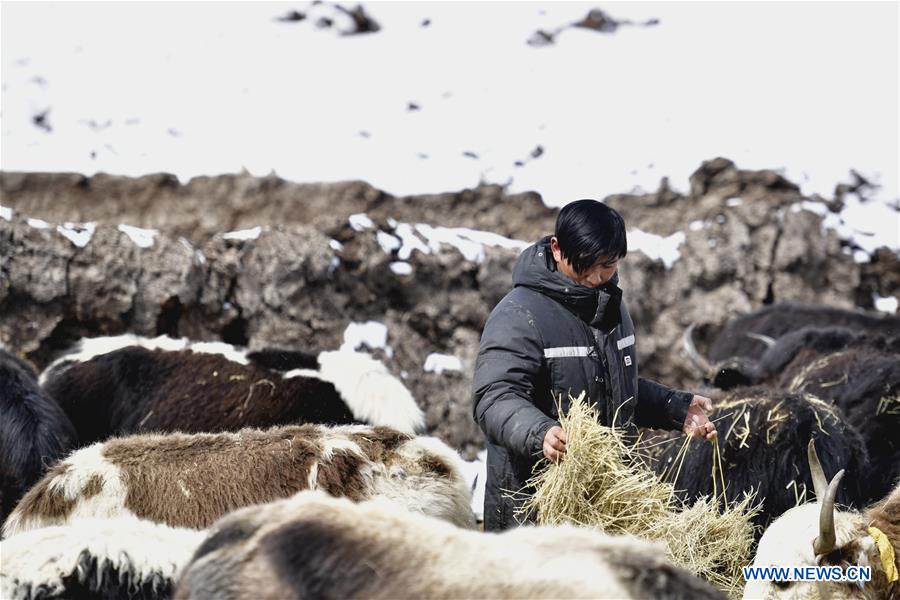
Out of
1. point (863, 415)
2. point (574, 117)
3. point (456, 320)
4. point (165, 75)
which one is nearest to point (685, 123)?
point (574, 117)

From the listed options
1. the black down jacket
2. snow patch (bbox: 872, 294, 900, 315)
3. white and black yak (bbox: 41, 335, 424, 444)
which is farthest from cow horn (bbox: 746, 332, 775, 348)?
the black down jacket

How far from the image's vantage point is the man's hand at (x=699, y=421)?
4078mm

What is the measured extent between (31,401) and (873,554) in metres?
4.73

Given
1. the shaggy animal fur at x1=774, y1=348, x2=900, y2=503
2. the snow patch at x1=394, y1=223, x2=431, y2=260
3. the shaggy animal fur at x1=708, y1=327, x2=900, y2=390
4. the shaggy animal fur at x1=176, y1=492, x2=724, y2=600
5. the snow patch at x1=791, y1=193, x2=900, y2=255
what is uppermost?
the shaggy animal fur at x1=176, y1=492, x2=724, y2=600

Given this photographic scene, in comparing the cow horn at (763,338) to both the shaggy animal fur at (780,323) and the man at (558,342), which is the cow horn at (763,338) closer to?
the shaggy animal fur at (780,323)

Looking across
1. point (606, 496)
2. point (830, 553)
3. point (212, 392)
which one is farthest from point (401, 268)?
point (830, 553)

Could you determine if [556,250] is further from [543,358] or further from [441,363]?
[441,363]

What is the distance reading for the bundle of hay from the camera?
3.64 meters

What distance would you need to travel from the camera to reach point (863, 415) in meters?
6.68

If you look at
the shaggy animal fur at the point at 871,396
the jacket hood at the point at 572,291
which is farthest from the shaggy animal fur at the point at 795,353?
the jacket hood at the point at 572,291

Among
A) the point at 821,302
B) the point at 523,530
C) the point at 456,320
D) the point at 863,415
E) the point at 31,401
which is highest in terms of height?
the point at 523,530

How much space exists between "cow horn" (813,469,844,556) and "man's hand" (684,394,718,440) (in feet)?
2.05

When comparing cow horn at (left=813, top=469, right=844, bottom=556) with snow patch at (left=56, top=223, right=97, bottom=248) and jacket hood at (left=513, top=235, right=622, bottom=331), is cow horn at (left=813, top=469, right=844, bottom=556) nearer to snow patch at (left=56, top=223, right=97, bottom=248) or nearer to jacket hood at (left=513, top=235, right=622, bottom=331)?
jacket hood at (left=513, top=235, right=622, bottom=331)

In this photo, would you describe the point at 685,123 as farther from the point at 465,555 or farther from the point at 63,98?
the point at 465,555
